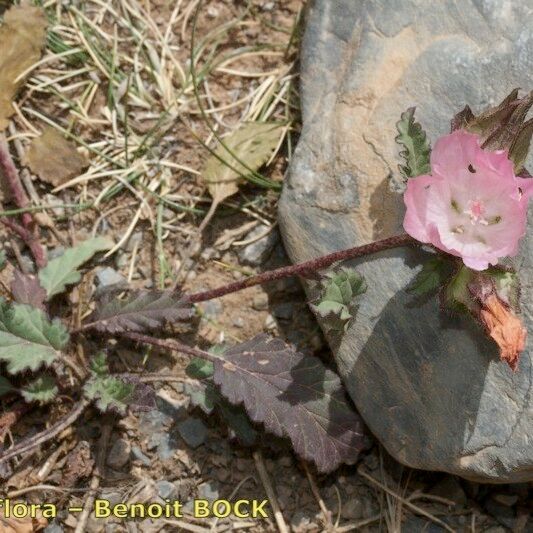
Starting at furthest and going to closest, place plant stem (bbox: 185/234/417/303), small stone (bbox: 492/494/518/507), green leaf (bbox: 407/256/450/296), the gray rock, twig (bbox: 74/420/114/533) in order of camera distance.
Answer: the gray rock, small stone (bbox: 492/494/518/507), twig (bbox: 74/420/114/533), plant stem (bbox: 185/234/417/303), green leaf (bbox: 407/256/450/296)

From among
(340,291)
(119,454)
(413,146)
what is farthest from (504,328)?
(119,454)

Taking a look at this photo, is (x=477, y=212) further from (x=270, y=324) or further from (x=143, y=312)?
(x=143, y=312)

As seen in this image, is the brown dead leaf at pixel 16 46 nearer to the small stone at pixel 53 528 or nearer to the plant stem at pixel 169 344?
the plant stem at pixel 169 344

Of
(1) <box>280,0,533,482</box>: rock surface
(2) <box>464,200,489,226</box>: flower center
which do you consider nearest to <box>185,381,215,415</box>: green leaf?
(1) <box>280,0,533,482</box>: rock surface

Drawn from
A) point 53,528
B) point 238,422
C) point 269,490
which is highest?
point 238,422

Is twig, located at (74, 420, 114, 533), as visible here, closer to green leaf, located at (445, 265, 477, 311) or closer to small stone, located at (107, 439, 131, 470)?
small stone, located at (107, 439, 131, 470)

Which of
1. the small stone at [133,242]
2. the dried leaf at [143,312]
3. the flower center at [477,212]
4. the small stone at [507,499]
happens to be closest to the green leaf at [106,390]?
the dried leaf at [143,312]
